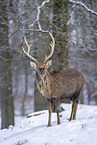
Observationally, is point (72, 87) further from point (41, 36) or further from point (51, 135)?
point (41, 36)

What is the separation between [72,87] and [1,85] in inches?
247

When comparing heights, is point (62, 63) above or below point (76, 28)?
below

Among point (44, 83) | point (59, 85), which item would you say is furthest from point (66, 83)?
point (44, 83)

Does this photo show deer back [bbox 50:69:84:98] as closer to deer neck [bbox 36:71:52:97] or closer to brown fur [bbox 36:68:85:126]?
brown fur [bbox 36:68:85:126]

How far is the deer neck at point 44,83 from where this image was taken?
596 centimetres

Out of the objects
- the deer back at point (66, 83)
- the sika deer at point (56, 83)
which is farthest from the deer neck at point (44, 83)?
the deer back at point (66, 83)

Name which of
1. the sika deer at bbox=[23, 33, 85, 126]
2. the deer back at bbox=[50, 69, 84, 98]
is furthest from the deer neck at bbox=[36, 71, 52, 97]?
the deer back at bbox=[50, 69, 84, 98]

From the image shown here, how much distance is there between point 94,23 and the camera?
8.95 metres

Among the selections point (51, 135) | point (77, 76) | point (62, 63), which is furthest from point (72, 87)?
point (62, 63)

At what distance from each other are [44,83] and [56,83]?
527 mm

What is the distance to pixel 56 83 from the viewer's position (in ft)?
20.9

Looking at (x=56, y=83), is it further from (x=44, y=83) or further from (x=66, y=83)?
(x=44, y=83)

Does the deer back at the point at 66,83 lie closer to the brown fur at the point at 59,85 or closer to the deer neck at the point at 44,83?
the brown fur at the point at 59,85

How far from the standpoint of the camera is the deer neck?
5962mm
